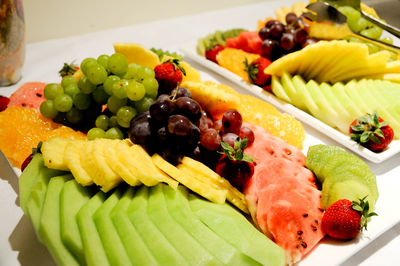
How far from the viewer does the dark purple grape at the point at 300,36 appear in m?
2.25

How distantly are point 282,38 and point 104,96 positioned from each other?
129cm

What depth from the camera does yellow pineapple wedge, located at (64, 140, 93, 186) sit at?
118 centimetres

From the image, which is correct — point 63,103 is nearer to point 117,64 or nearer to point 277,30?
point 117,64

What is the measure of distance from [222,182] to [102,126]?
640mm

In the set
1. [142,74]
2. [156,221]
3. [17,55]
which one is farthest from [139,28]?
[156,221]

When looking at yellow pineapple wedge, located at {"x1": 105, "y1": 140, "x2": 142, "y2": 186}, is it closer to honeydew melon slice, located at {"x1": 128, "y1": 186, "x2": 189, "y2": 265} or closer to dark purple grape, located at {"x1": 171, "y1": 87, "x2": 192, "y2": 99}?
honeydew melon slice, located at {"x1": 128, "y1": 186, "x2": 189, "y2": 265}

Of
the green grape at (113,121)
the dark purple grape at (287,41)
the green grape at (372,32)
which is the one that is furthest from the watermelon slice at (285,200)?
the green grape at (372,32)

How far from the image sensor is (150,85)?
4.90ft

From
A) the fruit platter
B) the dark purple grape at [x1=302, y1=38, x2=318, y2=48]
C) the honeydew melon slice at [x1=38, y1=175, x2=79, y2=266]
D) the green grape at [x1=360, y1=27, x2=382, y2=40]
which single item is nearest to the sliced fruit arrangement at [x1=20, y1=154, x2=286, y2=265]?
the honeydew melon slice at [x1=38, y1=175, x2=79, y2=266]

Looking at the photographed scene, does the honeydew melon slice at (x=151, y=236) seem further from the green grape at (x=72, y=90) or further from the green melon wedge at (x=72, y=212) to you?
the green grape at (x=72, y=90)

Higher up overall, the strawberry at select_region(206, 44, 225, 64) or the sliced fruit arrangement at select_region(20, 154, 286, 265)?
the sliced fruit arrangement at select_region(20, 154, 286, 265)

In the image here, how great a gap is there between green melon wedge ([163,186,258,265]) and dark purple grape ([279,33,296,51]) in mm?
1459

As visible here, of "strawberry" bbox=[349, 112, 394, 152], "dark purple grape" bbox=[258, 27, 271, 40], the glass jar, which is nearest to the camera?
"strawberry" bbox=[349, 112, 394, 152]

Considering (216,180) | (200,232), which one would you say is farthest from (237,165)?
(200,232)
